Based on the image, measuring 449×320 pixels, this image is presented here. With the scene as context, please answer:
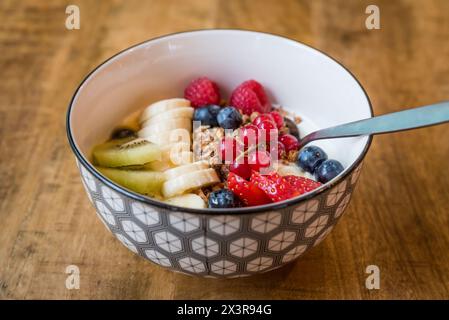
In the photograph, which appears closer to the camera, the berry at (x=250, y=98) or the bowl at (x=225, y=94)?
the bowl at (x=225, y=94)

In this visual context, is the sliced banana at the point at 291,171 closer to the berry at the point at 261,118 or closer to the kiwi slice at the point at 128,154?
the berry at the point at 261,118

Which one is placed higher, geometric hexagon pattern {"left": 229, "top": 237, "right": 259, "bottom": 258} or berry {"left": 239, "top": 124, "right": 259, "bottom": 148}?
berry {"left": 239, "top": 124, "right": 259, "bottom": 148}

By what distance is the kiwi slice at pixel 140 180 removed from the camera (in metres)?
0.92

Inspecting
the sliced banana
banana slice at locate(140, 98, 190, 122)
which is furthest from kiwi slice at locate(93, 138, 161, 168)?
the sliced banana

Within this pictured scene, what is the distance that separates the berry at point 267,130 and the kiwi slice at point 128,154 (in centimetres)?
18

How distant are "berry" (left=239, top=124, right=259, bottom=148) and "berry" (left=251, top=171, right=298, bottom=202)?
0.10m

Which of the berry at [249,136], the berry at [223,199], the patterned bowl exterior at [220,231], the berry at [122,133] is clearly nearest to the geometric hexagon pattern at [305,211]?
the patterned bowl exterior at [220,231]

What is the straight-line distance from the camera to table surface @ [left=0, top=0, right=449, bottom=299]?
36.9 inches

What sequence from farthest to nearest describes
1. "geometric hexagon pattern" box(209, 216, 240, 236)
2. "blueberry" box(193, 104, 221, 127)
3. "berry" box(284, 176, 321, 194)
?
"blueberry" box(193, 104, 221, 127), "berry" box(284, 176, 321, 194), "geometric hexagon pattern" box(209, 216, 240, 236)

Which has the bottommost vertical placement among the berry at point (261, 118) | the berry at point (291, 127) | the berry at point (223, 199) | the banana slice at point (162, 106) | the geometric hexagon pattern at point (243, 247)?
the geometric hexagon pattern at point (243, 247)

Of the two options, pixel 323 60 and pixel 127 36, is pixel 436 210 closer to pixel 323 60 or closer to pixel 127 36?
pixel 323 60

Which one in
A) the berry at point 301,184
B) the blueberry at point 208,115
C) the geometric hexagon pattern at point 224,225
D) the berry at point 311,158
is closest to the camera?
the geometric hexagon pattern at point 224,225

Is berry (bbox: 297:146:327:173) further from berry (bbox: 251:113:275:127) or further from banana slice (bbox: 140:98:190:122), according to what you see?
banana slice (bbox: 140:98:190:122)

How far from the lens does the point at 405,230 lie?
1.04 m
